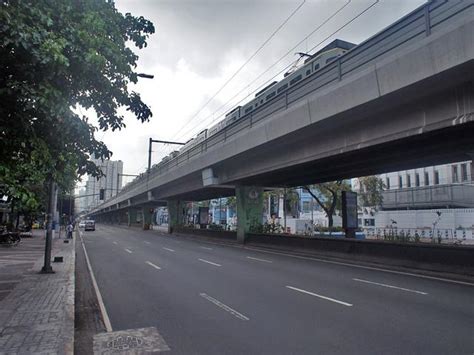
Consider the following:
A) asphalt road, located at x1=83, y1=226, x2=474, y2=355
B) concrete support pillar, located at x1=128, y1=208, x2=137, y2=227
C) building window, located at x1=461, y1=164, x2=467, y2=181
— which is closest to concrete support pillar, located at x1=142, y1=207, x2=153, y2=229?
concrete support pillar, located at x1=128, y1=208, x2=137, y2=227

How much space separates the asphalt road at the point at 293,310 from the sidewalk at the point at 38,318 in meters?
1.00

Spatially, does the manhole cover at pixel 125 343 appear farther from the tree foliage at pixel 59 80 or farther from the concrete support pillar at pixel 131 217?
the concrete support pillar at pixel 131 217

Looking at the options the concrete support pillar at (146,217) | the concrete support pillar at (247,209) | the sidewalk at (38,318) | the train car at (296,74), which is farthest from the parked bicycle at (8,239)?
the concrete support pillar at (146,217)

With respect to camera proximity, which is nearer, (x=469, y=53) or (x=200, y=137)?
(x=469, y=53)

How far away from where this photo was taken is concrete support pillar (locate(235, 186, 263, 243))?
102 ft

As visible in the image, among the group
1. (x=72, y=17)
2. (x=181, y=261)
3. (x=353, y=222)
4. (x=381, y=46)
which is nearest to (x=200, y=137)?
(x=353, y=222)

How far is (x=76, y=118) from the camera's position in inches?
212

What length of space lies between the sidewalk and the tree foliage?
89.1 inches

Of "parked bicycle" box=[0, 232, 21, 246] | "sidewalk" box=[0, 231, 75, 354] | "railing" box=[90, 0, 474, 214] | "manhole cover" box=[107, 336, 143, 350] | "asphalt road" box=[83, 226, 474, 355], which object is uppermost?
"railing" box=[90, 0, 474, 214]

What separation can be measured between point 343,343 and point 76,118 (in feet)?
17.0

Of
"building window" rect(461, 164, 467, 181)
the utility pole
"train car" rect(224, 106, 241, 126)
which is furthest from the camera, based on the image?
"building window" rect(461, 164, 467, 181)

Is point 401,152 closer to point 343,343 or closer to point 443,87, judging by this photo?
point 443,87

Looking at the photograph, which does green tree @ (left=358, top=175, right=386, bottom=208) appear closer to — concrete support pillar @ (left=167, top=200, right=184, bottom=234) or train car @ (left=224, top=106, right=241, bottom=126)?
train car @ (left=224, top=106, right=241, bottom=126)

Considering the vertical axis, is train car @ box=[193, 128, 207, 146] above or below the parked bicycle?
above
